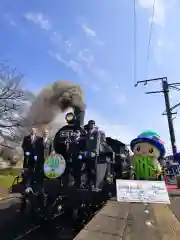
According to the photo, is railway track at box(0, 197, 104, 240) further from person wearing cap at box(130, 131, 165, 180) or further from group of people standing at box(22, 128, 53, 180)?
person wearing cap at box(130, 131, 165, 180)

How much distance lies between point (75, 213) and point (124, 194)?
77.2 inches

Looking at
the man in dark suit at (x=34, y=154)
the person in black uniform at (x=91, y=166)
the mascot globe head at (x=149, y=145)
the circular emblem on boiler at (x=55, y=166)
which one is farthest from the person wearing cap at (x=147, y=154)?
the man in dark suit at (x=34, y=154)

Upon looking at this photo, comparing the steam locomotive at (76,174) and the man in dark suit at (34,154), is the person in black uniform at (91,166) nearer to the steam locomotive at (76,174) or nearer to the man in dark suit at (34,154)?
the steam locomotive at (76,174)

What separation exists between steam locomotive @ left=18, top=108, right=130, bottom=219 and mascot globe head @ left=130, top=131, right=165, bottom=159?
1297mm

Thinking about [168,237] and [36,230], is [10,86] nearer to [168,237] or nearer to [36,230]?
[36,230]

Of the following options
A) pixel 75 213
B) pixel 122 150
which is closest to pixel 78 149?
pixel 75 213

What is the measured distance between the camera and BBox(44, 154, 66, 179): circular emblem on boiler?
6.20 m

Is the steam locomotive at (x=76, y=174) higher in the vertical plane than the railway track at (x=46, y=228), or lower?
higher

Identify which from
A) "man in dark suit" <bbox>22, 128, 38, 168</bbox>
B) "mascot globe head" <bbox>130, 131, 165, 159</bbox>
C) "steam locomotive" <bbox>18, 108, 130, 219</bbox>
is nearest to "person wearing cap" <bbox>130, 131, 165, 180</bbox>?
"mascot globe head" <bbox>130, 131, 165, 159</bbox>

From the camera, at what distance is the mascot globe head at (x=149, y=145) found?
780 centimetres

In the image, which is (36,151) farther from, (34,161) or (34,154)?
(34,161)

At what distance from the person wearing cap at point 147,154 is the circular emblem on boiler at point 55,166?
2343 mm

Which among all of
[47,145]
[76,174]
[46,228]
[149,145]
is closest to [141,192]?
[76,174]

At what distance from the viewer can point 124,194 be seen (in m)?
4.59
